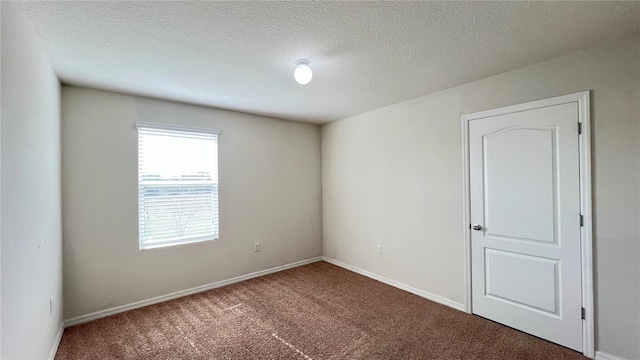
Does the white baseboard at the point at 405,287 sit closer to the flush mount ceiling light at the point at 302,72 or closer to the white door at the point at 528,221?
the white door at the point at 528,221

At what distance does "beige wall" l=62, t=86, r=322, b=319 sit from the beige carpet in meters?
0.35

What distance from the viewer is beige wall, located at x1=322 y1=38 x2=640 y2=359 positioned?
6.62 ft

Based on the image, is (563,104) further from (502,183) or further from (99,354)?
(99,354)

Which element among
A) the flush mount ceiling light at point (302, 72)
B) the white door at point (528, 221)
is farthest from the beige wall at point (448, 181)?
the flush mount ceiling light at point (302, 72)

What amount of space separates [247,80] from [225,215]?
1.90 meters

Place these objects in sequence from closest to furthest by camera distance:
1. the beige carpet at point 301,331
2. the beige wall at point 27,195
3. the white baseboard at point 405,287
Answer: the beige wall at point 27,195
the beige carpet at point 301,331
the white baseboard at point 405,287

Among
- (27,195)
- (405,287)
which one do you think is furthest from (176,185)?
(405,287)

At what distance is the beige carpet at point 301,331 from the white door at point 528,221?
0.81ft

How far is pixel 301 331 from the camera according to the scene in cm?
256

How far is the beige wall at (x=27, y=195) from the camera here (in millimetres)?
1367

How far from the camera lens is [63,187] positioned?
2.69 meters

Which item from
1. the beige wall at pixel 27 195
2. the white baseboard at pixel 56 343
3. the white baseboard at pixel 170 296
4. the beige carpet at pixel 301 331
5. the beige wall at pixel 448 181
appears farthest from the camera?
the white baseboard at pixel 170 296

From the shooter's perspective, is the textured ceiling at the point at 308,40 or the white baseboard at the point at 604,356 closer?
the textured ceiling at the point at 308,40

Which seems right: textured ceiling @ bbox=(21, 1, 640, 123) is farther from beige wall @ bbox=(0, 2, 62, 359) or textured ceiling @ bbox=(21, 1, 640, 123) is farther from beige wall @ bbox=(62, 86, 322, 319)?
beige wall @ bbox=(62, 86, 322, 319)
